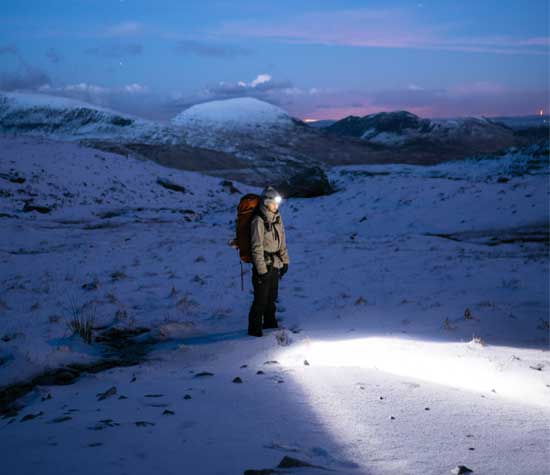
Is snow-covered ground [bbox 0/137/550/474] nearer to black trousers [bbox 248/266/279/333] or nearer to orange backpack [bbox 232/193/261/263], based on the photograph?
black trousers [bbox 248/266/279/333]

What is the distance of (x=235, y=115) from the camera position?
15462cm

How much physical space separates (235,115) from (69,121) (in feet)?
165

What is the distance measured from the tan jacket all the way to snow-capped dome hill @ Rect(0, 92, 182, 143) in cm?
9648

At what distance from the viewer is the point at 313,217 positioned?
78.6 feet

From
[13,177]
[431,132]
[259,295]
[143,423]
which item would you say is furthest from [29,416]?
[431,132]

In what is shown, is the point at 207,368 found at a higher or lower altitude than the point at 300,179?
lower

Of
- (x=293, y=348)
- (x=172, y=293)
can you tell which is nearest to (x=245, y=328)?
(x=293, y=348)

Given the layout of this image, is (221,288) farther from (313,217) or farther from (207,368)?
(313,217)

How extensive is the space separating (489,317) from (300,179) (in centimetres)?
2442

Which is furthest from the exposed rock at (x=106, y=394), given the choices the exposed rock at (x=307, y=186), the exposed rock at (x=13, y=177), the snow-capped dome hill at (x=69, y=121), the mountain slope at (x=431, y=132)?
the mountain slope at (x=431, y=132)

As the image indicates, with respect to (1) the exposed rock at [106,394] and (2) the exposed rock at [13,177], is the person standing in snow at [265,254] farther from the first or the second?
(2) the exposed rock at [13,177]

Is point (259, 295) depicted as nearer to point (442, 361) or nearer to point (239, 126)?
point (442, 361)

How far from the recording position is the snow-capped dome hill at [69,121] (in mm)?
107375

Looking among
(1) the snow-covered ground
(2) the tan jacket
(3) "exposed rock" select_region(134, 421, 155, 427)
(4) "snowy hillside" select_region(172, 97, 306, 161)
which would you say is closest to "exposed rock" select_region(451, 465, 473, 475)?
(1) the snow-covered ground
